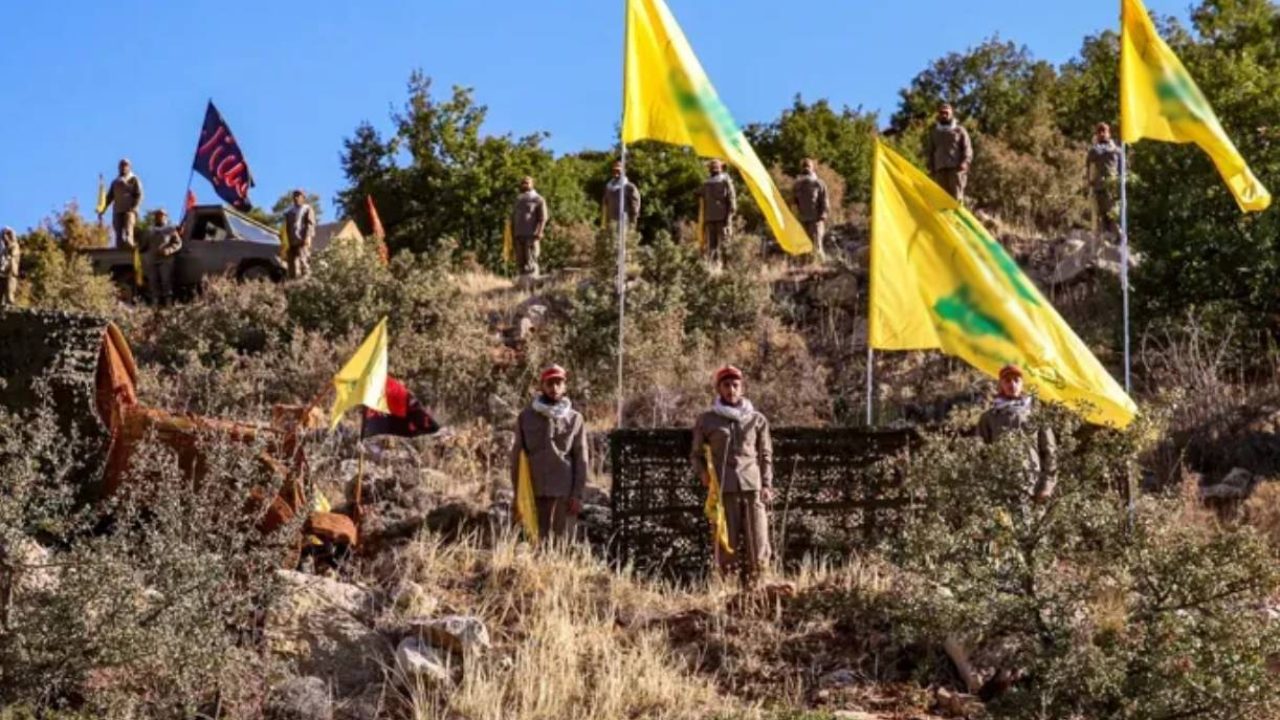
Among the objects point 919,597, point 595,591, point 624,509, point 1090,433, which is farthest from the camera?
point 624,509

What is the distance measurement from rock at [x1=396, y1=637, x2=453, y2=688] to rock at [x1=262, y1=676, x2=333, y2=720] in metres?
0.43

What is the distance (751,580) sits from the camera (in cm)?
1127

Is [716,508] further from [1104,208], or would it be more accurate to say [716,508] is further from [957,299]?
[1104,208]

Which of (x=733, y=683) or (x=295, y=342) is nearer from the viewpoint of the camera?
(x=733, y=683)

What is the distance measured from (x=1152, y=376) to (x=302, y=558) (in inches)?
424

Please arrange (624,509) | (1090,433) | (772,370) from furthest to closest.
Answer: (772,370) → (624,509) → (1090,433)

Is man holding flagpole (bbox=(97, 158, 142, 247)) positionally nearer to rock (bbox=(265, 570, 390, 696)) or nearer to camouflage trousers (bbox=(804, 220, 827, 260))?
camouflage trousers (bbox=(804, 220, 827, 260))

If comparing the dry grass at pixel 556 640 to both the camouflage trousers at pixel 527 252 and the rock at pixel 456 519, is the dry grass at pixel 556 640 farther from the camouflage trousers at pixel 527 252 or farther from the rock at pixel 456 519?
the camouflage trousers at pixel 527 252

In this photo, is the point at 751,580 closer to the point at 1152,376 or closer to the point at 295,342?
the point at 1152,376

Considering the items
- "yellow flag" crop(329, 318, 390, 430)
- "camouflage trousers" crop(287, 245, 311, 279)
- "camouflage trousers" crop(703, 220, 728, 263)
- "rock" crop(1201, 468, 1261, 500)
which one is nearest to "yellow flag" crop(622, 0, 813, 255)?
"yellow flag" crop(329, 318, 390, 430)

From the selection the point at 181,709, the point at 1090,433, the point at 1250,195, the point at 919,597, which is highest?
the point at 1250,195

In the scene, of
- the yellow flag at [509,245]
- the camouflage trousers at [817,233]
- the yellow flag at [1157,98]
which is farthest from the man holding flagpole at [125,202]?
the yellow flag at [1157,98]

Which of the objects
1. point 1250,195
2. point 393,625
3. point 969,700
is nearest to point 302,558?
point 393,625

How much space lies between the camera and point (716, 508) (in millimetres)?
11508
